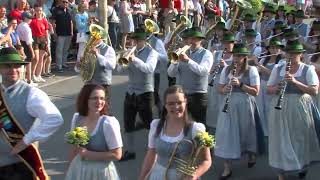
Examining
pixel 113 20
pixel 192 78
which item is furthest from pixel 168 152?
pixel 113 20

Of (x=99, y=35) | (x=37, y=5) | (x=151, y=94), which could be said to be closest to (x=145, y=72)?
(x=151, y=94)

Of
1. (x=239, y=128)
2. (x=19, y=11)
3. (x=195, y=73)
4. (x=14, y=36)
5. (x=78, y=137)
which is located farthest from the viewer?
(x=19, y=11)

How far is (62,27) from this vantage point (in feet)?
50.6

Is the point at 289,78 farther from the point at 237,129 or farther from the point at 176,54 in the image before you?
the point at 176,54

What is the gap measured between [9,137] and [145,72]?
403cm

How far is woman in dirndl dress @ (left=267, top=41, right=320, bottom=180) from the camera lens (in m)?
7.42

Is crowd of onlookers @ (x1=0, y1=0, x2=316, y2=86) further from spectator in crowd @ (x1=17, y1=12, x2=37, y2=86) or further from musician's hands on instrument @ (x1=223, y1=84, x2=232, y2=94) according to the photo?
musician's hands on instrument @ (x1=223, y1=84, x2=232, y2=94)

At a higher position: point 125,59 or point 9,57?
point 9,57

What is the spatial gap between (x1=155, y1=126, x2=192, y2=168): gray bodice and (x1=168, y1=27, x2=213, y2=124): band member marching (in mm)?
3642

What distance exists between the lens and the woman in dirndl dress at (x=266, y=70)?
934cm

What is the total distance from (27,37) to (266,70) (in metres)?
5.85

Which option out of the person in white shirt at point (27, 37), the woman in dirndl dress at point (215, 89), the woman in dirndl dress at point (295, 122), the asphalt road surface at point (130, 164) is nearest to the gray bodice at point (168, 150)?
the woman in dirndl dress at point (295, 122)

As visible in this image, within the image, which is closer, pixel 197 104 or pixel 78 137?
pixel 78 137

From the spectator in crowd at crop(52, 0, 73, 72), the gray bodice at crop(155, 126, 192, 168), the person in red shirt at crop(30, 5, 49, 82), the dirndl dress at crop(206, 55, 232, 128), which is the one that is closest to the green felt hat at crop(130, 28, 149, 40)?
the dirndl dress at crop(206, 55, 232, 128)
